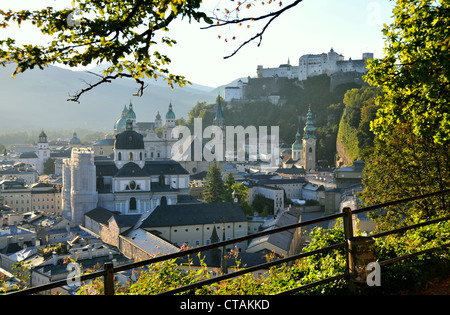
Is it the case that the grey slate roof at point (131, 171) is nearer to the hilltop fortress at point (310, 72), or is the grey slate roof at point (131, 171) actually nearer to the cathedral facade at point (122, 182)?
the cathedral facade at point (122, 182)

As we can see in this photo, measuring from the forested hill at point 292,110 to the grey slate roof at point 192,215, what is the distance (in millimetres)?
38795

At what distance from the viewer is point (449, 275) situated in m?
5.18

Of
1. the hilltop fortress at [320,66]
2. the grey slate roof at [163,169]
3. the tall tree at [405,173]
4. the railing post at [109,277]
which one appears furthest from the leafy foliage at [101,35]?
the hilltop fortress at [320,66]

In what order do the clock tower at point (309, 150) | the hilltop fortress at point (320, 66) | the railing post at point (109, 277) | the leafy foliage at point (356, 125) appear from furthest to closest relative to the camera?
the hilltop fortress at point (320, 66) → the clock tower at point (309, 150) → the leafy foliage at point (356, 125) → the railing post at point (109, 277)

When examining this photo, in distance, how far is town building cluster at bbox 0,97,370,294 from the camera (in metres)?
26.0

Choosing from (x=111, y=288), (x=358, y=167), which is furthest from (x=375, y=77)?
(x=358, y=167)

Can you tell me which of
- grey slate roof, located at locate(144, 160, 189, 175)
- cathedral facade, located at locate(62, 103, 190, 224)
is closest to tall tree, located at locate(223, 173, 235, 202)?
cathedral facade, located at locate(62, 103, 190, 224)

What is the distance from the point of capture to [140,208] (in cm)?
4322

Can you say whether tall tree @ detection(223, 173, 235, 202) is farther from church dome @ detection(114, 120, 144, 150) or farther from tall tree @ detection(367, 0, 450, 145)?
tall tree @ detection(367, 0, 450, 145)

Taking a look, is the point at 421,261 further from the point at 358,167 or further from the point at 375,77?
the point at 358,167

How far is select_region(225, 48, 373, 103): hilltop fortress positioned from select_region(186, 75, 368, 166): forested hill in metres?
1.59

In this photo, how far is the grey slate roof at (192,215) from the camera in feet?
109

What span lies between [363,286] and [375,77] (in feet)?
12.7

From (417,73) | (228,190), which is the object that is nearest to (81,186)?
(228,190)
